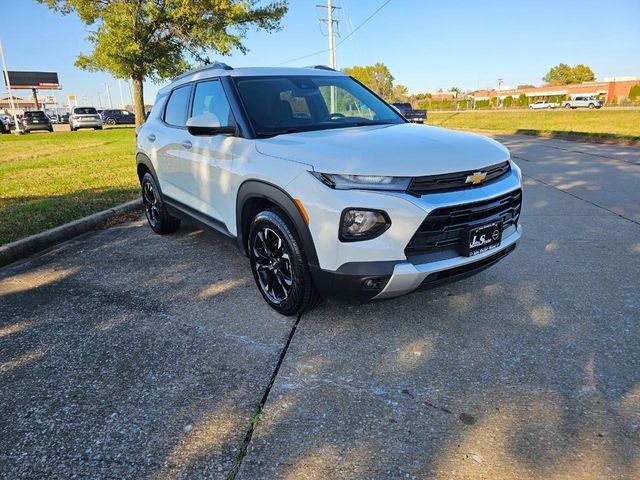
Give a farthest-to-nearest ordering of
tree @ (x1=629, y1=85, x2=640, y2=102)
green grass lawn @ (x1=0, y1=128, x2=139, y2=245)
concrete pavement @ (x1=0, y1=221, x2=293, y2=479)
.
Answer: tree @ (x1=629, y1=85, x2=640, y2=102)
green grass lawn @ (x1=0, y1=128, x2=139, y2=245)
concrete pavement @ (x1=0, y1=221, x2=293, y2=479)

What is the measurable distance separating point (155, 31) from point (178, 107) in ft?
54.0

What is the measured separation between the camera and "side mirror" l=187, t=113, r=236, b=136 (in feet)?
11.5

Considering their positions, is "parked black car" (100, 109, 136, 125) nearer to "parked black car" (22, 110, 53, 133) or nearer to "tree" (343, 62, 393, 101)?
"parked black car" (22, 110, 53, 133)

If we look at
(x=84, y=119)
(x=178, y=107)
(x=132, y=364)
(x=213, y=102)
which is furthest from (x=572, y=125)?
(x=84, y=119)

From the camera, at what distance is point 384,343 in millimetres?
3100

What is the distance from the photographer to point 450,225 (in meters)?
2.88

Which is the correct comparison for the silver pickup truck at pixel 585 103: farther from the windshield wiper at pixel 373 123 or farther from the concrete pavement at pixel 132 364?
the concrete pavement at pixel 132 364

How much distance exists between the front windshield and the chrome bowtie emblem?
133 centimetres

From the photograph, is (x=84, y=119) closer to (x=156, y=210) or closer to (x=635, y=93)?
(x=156, y=210)

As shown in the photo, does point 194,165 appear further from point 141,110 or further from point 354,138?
point 141,110

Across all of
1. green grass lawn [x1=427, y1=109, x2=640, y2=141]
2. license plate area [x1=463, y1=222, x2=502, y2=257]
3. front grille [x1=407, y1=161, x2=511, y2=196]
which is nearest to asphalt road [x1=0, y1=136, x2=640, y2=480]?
license plate area [x1=463, y1=222, x2=502, y2=257]

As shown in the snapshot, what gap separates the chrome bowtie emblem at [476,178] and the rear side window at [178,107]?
293 cm

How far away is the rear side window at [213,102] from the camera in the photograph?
380 centimetres

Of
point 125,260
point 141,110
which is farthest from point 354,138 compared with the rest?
point 141,110
